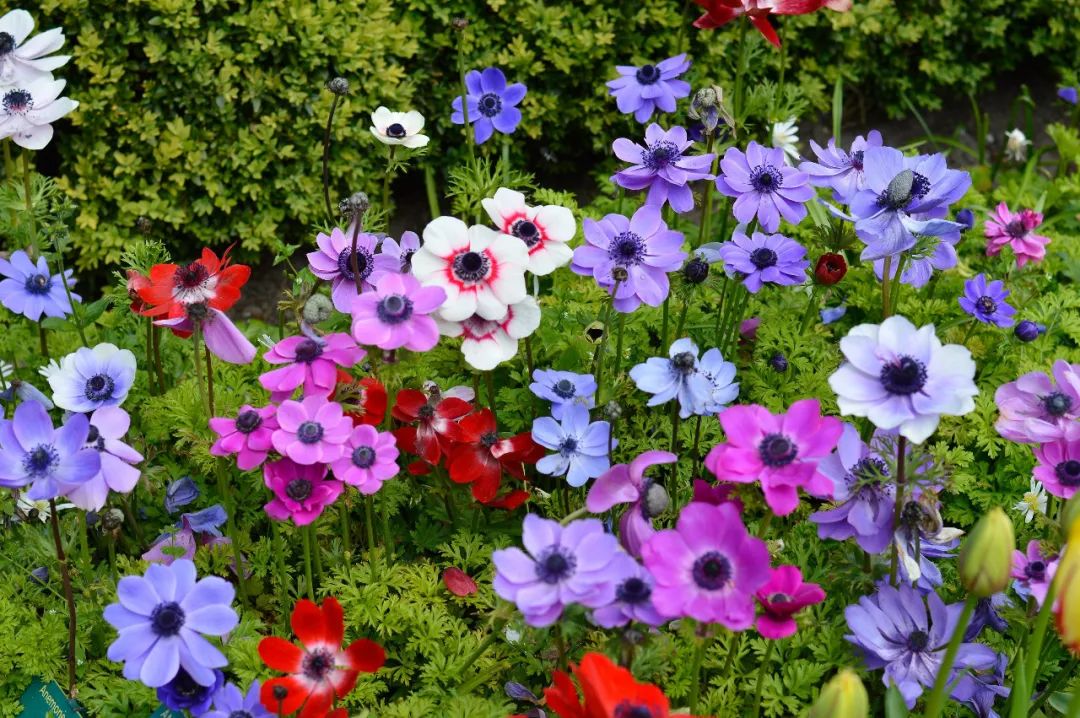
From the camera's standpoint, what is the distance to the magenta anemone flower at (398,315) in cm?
147

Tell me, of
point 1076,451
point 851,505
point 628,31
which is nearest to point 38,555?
point 851,505

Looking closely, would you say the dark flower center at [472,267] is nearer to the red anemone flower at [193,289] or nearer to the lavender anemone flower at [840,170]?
the red anemone flower at [193,289]

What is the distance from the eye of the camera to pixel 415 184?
12.5ft

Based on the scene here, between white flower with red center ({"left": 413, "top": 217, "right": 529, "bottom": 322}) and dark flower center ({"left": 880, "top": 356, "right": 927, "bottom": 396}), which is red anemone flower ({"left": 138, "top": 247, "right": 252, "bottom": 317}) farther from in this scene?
dark flower center ({"left": 880, "top": 356, "right": 927, "bottom": 396})

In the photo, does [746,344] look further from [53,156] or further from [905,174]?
[53,156]

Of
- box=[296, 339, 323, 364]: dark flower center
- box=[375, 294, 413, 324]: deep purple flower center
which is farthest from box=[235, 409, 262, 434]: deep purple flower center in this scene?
box=[375, 294, 413, 324]: deep purple flower center

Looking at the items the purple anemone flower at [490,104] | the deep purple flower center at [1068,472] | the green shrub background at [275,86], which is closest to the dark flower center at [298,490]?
the purple anemone flower at [490,104]

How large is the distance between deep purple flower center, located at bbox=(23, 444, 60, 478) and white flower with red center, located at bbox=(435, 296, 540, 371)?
574mm

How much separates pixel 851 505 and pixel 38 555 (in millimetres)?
1405

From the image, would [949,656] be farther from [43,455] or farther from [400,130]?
[400,130]

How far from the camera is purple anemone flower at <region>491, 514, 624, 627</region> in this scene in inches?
48.8

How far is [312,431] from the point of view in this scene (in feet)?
4.95

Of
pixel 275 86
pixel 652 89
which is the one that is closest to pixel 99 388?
pixel 652 89

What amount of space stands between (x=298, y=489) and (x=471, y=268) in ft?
1.33
